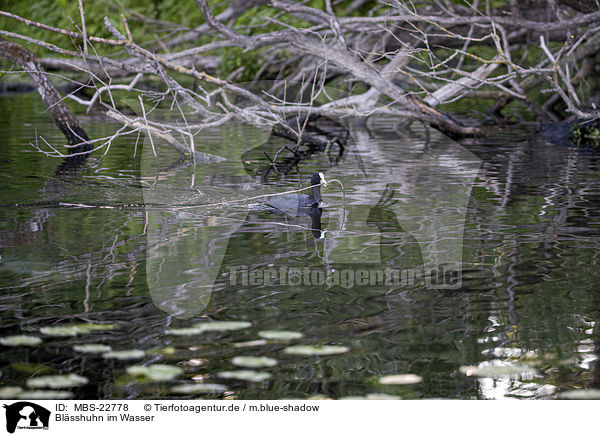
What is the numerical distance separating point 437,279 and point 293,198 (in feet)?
9.53

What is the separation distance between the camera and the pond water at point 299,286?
4.14 meters

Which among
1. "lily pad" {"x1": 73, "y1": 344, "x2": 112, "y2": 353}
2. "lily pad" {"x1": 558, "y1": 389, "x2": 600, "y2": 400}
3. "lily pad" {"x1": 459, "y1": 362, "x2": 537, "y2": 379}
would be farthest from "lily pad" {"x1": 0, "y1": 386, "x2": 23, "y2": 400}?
"lily pad" {"x1": 558, "y1": 389, "x2": 600, "y2": 400}

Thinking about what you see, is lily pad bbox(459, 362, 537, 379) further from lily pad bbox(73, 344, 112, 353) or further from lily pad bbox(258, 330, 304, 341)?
lily pad bbox(73, 344, 112, 353)

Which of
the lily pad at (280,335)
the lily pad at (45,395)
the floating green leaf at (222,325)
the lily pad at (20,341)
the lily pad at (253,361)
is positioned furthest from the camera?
the floating green leaf at (222,325)

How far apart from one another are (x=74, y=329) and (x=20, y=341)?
32 centimetres

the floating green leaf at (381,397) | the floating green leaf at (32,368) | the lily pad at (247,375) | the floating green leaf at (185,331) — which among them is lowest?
the floating green leaf at (381,397)

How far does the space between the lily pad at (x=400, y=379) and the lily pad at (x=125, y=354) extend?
1328mm

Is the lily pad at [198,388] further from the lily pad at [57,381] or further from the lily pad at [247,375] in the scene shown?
the lily pad at [57,381]

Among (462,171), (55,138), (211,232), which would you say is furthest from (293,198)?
(55,138)

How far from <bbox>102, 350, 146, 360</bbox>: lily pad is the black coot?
400 cm

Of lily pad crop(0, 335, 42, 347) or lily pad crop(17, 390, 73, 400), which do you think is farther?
lily pad crop(0, 335, 42, 347)

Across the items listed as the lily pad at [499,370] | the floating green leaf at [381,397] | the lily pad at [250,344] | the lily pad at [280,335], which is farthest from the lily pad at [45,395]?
the lily pad at [499,370]

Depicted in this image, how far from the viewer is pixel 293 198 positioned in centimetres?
838
